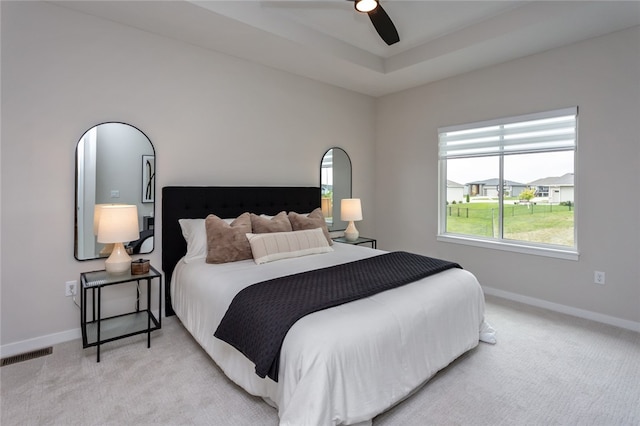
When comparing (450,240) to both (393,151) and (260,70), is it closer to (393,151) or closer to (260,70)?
(393,151)

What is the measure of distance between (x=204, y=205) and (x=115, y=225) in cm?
90

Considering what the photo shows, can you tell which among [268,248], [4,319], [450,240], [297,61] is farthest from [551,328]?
[4,319]

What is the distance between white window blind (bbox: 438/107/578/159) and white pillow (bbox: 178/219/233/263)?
3.13m

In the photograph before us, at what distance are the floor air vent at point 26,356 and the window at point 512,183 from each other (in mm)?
4184

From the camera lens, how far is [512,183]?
12.6ft

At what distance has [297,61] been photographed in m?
3.66

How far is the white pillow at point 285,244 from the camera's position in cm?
283

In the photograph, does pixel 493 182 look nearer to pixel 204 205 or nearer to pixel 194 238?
pixel 204 205

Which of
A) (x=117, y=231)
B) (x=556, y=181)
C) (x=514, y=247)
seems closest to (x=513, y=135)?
(x=556, y=181)

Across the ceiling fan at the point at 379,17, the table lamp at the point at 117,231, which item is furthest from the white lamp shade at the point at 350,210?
the table lamp at the point at 117,231

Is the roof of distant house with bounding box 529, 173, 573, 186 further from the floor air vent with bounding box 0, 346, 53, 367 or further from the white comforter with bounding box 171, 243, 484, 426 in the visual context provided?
the floor air vent with bounding box 0, 346, 53, 367

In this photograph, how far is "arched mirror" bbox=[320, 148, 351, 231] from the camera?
447 centimetres

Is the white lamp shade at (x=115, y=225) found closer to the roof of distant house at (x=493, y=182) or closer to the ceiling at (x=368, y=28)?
the ceiling at (x=368, y=28)

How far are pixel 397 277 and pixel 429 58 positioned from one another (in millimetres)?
2563
